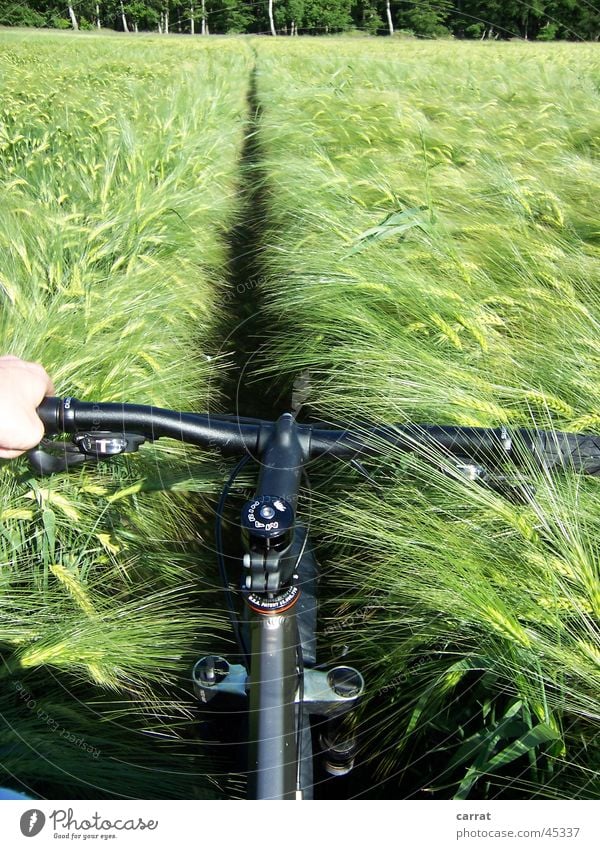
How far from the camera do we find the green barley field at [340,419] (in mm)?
1165

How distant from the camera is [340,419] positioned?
4.89ft

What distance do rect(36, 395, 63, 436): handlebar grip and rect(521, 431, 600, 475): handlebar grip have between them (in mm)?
811

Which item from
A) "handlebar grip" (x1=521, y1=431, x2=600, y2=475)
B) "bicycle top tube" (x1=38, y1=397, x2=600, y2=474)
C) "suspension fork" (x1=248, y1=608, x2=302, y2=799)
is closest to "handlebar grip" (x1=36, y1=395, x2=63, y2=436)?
"bicycle top tube" (x1=38, y1=397, x2=600, y2=474)

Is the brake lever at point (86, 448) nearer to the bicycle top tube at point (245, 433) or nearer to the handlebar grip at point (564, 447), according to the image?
the bicycle top tube at point (245, 433)

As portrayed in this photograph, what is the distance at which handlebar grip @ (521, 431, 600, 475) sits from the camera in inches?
44.2

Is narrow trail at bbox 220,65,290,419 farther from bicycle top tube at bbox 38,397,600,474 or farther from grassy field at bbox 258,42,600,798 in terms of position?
bicycle top tube at bbox 38,397,600,474

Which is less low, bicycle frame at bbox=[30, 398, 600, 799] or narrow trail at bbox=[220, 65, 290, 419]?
narrow trail at bbox=[220, 65, 290, 419]

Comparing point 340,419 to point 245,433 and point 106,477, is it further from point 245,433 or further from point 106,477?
point 106,477

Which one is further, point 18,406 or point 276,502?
point 18,406

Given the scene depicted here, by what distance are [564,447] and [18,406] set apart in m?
0.93

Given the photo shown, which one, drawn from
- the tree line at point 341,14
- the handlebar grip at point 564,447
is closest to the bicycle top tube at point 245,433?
the handlebar grip at point 564,447

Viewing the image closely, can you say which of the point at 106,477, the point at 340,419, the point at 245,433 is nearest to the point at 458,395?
the point at 340,419

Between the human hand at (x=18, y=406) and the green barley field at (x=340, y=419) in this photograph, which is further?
the green barley field at (x=340, y=419)

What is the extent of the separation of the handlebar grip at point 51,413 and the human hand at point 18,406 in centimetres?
2
